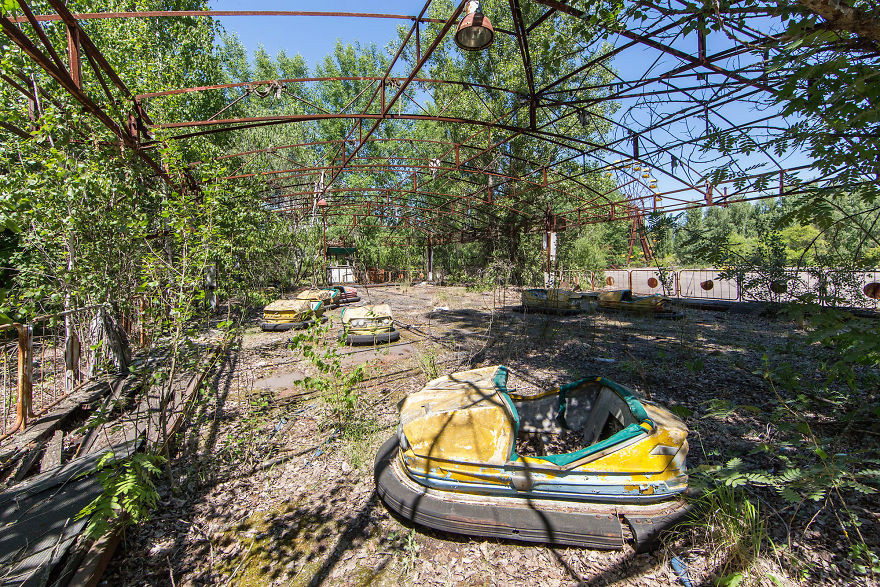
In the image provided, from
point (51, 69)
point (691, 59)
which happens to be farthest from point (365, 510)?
point (691, 59)

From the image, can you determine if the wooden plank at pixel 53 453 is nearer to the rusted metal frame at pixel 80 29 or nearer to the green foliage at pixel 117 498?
the green foliage at pixel 117 498

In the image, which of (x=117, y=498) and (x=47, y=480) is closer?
(x=117, y=498)

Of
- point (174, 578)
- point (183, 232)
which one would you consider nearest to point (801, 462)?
point (174, 578)

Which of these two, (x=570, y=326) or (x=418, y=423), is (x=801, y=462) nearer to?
(x=418, y=423)

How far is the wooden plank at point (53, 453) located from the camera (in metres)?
3.03

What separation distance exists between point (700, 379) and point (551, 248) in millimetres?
9265

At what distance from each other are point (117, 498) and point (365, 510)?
1.52 meters

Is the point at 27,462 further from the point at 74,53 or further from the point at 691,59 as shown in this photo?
the point at 691,59

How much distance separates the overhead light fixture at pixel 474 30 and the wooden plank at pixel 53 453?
4961 millimetres

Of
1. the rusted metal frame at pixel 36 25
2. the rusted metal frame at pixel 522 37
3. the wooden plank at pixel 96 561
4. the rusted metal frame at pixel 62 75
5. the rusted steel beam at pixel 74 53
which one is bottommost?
the wooden plank at pixel 96 561

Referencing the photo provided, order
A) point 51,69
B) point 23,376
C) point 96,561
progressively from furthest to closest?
point 23,376
point 51,69
point 96,561

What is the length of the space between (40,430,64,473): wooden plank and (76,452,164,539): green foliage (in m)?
1.18

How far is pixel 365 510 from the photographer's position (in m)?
2.68

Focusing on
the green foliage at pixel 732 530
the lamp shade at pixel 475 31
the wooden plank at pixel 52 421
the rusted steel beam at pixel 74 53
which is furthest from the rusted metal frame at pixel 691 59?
the wooden plank at pixel 52 421
